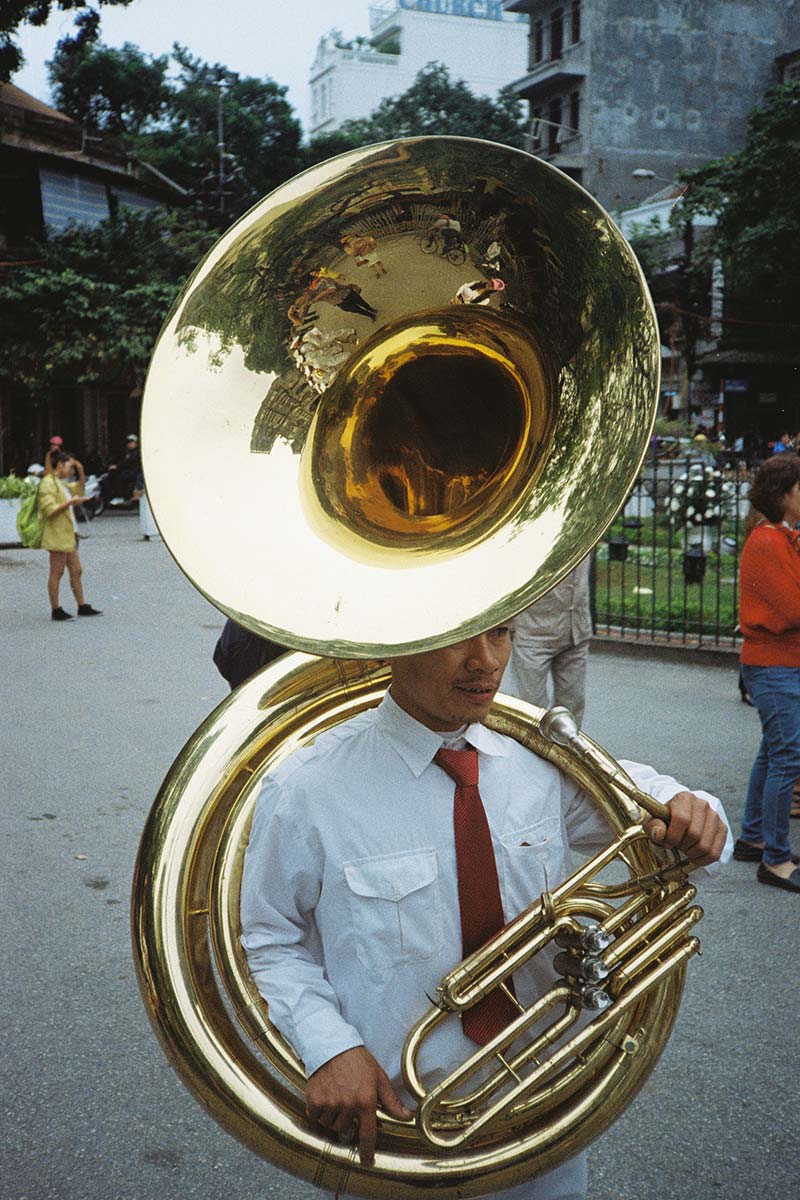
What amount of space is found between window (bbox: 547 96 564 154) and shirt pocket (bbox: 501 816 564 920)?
42795 mm

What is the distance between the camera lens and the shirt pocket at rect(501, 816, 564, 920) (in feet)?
6.10

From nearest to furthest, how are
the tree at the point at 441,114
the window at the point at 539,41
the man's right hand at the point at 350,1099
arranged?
the man's right hand at the point at 350,1099 → the window at the point at 539,41 → the tree at the point at 441,114

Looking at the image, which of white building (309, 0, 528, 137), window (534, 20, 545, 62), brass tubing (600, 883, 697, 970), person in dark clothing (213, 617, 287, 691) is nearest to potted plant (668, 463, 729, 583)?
person in dark clothing (213, 617, 287, 691)

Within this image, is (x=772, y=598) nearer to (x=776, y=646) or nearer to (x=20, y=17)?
(x=776, y=646)

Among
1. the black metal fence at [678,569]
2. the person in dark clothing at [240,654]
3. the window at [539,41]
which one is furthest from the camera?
the window at [539,41]

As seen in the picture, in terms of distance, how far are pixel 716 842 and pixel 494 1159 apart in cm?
59

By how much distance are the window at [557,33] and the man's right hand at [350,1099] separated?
4425cm

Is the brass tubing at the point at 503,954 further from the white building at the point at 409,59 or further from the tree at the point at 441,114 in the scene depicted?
the white building at the point at 409,59

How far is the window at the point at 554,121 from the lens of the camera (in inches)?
1633

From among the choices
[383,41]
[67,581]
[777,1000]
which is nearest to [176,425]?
[777,1000]

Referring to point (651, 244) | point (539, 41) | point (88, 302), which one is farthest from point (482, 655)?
point (539, 41)

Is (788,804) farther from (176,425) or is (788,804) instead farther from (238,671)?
(176,425)

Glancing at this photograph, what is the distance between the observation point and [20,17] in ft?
33.4

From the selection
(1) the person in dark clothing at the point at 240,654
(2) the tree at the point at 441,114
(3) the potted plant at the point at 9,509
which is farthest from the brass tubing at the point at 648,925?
(2) the tree at the point at 441,114
